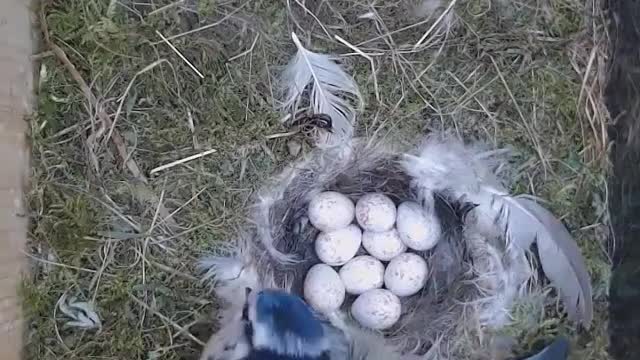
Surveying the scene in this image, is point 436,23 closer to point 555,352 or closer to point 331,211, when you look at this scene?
point 331,211

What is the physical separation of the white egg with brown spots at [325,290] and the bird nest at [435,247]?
32 mm

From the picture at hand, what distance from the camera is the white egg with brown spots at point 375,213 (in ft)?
5.43

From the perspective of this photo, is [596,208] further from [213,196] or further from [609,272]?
[213,196]

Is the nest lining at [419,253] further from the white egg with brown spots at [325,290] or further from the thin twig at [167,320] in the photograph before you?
the thin twig at [167,320]

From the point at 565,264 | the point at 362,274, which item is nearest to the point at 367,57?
the point at 362,274

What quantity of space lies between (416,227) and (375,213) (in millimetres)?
72

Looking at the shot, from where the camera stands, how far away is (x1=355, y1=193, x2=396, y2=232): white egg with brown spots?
1.66 metres

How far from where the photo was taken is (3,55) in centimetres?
163

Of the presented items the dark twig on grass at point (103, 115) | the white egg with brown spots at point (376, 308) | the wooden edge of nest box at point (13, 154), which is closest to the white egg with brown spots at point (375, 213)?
the white egg with brown spots at point (376, 308)

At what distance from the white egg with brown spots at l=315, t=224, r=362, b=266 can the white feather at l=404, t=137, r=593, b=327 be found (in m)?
0.15

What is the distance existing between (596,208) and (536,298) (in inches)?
7.5

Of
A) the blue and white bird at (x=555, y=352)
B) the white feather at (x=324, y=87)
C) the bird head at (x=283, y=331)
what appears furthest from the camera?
Result: the white feather at (x=324, y=87)

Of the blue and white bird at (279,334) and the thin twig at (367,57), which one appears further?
the thin twig at (367,57)

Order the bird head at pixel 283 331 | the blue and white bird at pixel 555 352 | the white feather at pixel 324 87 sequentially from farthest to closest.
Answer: the white feather at pixel 324 87 < the blue and white bird at pixel 555 352 < the bird head at pixel 283 331
